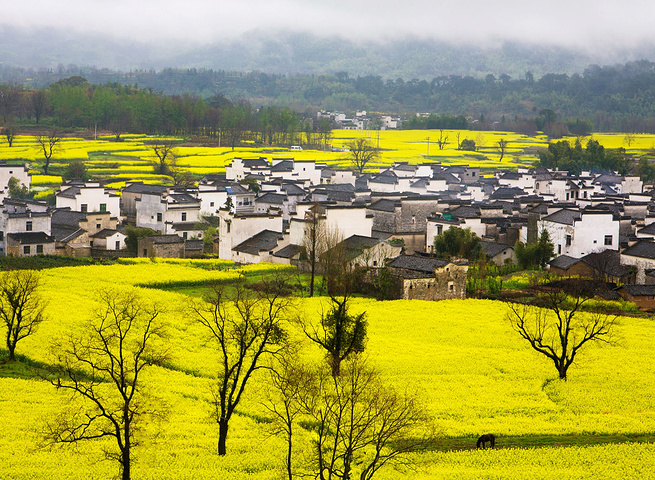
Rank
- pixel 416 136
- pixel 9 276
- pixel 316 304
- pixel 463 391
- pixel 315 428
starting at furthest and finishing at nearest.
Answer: pixel 416 136 < pixel 316 304 < pixel 9 276 < pixel 463 391 < pixel 315 428

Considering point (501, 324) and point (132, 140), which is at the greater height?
point (132, 140)

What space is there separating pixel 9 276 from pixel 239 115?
75.6 meters

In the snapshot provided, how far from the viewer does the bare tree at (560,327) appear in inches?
1057

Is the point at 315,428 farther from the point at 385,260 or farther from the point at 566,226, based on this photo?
the point at 566,226

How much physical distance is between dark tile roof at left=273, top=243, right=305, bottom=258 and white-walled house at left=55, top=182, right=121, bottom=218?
609 inches

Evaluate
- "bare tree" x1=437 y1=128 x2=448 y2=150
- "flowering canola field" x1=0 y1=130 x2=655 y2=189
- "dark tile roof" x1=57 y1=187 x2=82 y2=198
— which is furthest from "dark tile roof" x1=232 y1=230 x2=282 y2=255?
"bare tree" x1=437 y1=128 x2=448 y2=150

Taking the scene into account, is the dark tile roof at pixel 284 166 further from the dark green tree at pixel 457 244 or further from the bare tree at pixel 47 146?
the dark green tree at pixel 457 244

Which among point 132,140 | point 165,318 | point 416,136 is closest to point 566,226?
point 165,318

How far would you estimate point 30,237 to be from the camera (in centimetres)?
4588

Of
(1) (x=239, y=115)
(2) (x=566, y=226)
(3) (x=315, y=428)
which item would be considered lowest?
(3) (x=315, y=428)

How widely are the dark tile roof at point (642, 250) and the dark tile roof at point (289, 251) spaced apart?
15023 mm

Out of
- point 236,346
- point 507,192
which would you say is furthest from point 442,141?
point 236,346

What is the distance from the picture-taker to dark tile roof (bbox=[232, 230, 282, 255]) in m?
45.8

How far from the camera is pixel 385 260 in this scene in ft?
135
